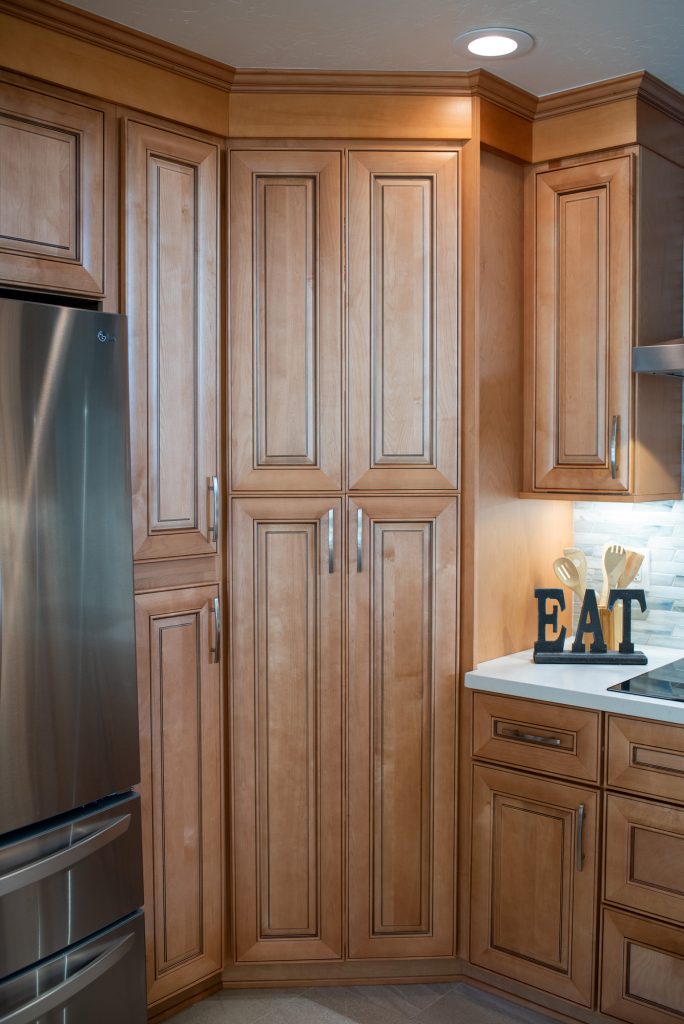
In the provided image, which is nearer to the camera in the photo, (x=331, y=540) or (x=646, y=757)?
(x=646, y=757)

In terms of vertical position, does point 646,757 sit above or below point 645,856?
above

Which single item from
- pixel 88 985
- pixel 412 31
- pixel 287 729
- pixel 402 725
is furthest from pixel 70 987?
pixel 412 31

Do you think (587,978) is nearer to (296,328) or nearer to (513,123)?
(296,328)

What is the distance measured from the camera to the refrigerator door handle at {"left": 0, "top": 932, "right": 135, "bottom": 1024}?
1923 mm

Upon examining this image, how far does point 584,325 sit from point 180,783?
1.73m

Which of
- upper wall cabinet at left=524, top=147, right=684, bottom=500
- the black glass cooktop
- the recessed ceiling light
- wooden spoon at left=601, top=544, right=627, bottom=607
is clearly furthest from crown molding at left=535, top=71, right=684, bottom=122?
the black glass cooktop

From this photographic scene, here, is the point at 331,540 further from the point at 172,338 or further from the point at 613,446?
the point at 613,446

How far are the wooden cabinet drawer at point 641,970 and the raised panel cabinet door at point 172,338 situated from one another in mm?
1443

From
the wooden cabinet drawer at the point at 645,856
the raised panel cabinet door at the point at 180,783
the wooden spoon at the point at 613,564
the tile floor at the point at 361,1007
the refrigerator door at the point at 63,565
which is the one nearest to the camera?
the refrigerator door at the point at 63,565

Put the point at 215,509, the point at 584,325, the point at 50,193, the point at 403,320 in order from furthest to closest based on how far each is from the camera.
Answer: the point at 584,325 → the point at 403,320 → the point at 215,509 → the point at 50,193

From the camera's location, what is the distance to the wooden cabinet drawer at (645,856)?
2.31m

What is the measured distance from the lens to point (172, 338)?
2463mm

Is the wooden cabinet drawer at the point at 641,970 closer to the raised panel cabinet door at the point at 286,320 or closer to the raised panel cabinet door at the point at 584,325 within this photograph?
the raised panel cabinet door at the point at 584,325

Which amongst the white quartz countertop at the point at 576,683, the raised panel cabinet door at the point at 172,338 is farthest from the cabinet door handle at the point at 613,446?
Answer: the raised panel cabinet door at the point at 172,338
